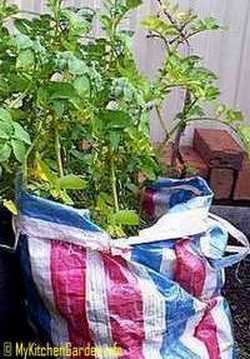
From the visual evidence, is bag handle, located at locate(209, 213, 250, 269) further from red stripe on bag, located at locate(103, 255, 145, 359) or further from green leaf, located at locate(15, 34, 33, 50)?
green leaf, located at locate(15, 34, 33, 50)

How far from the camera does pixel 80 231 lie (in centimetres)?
140

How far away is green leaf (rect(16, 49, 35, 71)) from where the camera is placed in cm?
132

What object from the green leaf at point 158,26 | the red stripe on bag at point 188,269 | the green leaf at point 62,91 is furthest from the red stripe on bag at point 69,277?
the green leaf at point 158,26

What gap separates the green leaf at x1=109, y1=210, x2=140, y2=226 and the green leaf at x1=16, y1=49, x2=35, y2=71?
366 mm

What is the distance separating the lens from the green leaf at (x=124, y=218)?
1412 millimetres

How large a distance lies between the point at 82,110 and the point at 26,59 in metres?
0.16

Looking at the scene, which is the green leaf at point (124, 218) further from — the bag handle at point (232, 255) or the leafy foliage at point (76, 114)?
the bag handle at point (232, 255)

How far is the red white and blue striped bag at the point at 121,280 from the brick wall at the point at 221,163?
779mm

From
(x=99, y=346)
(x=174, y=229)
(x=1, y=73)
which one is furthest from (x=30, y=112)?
(x=99, y=346)

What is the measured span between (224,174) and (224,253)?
0.74 m

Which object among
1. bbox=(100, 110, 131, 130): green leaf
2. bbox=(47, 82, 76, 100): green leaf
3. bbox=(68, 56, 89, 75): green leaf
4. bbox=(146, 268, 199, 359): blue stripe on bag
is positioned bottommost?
bbox=(146, 268, 199, 359): blue stripe on bag

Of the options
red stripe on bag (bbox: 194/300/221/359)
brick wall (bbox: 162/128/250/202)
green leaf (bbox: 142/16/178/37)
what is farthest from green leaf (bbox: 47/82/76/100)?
brick wall (bbox: 162/128/250/202)

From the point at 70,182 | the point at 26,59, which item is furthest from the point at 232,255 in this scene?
the point at 26,59

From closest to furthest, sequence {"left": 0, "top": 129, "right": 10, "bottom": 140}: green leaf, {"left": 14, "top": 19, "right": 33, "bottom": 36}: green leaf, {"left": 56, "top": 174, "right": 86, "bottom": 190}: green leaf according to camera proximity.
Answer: {"left": 0, "top": 129, "right": 10, "bottom": 140}: green leaf
{"left": 56, "top": 174, "right": 86, "bottom": 190}: green leaf
{"left": 14, "top": 19, "right": 33, "bottom": 36}: green leaf
